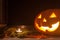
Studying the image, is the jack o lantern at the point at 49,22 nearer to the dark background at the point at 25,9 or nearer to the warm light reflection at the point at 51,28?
the warm light reflection at the point at 51,28

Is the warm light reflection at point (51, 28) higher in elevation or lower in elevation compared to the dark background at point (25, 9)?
lower

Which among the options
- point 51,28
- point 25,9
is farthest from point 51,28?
point 25,9

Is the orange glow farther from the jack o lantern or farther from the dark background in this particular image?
the dark background

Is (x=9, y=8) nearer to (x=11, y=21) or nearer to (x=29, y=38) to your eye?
(x=11, y=21)

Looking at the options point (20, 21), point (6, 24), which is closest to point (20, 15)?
point (20, 21)

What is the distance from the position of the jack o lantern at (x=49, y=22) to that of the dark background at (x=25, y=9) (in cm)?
23

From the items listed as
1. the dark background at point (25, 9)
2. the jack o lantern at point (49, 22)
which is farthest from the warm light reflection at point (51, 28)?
the dark background at point (25, 9)

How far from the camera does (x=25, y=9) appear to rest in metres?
1.76

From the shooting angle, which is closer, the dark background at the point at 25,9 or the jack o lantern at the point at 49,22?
the jack o lantern at the point at 49,22

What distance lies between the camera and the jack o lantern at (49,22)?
1.46 m

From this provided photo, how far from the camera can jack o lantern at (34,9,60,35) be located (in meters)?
1.46

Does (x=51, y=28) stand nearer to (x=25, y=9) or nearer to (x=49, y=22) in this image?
(x=49, y=22)

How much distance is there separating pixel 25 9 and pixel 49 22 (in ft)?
1.26

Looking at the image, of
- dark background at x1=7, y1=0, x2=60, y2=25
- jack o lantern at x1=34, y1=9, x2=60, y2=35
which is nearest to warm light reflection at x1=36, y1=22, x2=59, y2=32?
jack o lantern at x1=34, y1=9, x2=60, y2=35
